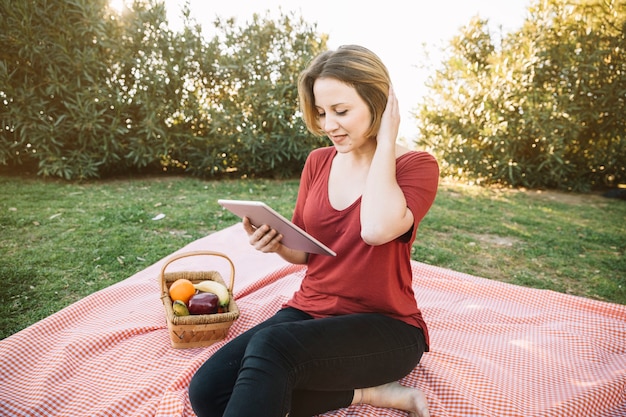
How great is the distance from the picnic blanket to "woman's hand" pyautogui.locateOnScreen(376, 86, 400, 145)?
1248 millimetres

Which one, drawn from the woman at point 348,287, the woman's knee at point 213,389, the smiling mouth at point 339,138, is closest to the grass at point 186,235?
the woman's knee at point 213,389

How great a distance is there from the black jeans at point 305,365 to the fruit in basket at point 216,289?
60 cm

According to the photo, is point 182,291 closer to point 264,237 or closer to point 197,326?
point 197,326

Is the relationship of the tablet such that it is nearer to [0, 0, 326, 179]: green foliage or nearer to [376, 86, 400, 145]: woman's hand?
[376, 86, 400, 145]: woman's hand

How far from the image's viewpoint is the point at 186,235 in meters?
4.92

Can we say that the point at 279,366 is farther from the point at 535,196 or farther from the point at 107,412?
the point at 535,196

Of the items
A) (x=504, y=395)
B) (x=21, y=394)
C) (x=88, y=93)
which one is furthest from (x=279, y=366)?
(x=88, y=93)

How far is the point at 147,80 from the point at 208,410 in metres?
7.05

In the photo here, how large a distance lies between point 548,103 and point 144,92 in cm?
730

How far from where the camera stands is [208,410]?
1.74 meters

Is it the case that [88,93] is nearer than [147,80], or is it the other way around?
[88,93]

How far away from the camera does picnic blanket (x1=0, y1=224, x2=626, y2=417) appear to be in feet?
6.68

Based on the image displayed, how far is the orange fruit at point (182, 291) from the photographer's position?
249 centimetres

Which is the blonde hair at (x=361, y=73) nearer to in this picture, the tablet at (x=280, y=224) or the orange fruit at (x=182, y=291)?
the tablet at (x=280, y=224)
